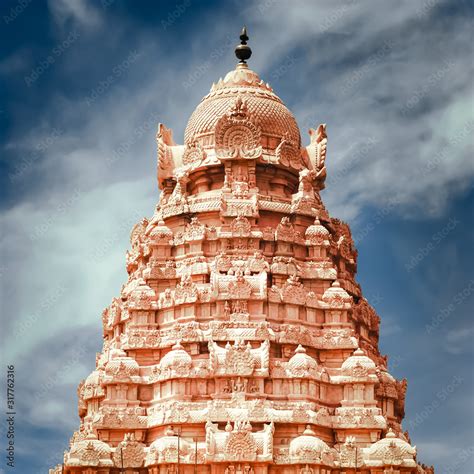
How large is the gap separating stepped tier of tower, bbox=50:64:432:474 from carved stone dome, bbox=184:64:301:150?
0.09 metres

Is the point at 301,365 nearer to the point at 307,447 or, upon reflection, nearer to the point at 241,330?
the point at 241,330

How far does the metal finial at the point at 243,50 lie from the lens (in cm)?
6919

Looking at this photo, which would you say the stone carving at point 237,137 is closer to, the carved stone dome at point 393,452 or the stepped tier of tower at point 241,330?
the stepped tier of tower at point 241,330

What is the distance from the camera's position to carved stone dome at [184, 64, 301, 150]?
65.8 m

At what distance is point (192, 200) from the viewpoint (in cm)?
6400

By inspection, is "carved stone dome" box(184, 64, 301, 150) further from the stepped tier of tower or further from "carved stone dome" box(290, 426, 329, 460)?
"carved stone dome" box(290, 426, 329, 460)

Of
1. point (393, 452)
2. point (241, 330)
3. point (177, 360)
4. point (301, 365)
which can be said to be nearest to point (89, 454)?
point (177, 360)

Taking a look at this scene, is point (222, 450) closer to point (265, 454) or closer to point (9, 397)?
point (265, 454)

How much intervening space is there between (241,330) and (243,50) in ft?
58.8

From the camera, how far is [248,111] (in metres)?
65.0

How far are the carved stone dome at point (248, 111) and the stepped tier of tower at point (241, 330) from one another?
3.4 inches

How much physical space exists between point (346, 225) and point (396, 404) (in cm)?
1000

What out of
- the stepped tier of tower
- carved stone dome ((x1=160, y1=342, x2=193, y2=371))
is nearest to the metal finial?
the stepped tier of tower

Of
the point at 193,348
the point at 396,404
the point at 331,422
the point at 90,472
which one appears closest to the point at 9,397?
the point at 90,472
